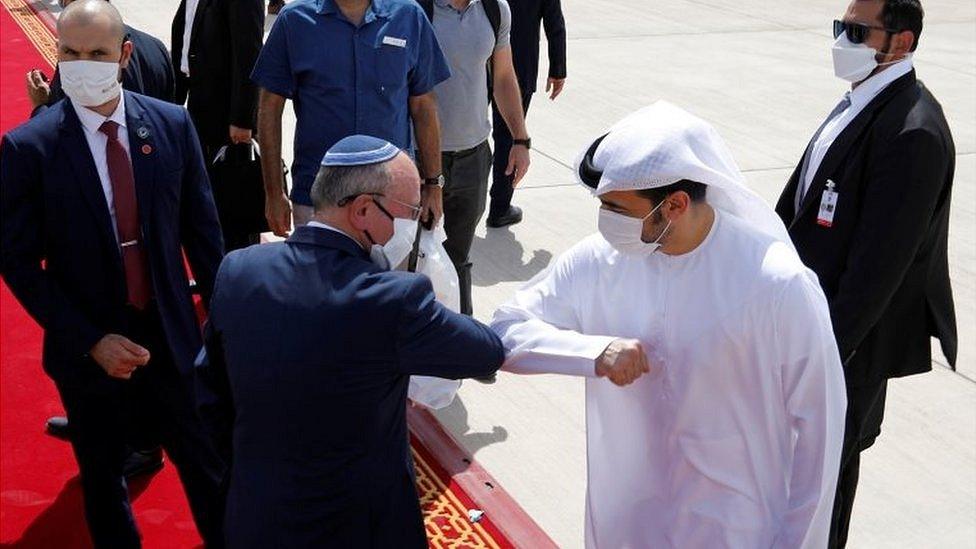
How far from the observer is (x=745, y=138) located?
1021cm

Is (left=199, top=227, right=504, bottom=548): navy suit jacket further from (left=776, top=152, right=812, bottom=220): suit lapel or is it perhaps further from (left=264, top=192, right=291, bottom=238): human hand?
(left=264, top=192, right=291, bottom=238): human hand

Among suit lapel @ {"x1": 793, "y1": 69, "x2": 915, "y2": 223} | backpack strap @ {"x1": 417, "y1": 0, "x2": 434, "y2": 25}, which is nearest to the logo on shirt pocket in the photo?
backpack strap @ {"x1": 417, "y1": 0, "x2": 434, "y2": 25}

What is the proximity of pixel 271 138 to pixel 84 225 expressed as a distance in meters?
1.40

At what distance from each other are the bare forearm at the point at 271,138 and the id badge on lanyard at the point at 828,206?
2268 mm

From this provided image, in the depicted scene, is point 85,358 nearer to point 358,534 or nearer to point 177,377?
point 177,377

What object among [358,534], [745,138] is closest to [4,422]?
[358,534]

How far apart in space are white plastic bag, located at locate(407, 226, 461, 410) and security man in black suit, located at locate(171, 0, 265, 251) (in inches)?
54.3

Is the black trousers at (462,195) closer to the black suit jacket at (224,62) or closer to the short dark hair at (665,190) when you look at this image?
the black suit jacket at (224,62)

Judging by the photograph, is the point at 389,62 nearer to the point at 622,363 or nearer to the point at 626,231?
the point at 626,231

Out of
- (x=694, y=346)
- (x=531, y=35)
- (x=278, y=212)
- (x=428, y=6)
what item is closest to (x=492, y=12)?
(x=428, y=6)

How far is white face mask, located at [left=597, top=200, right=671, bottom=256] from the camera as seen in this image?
2.96 metres

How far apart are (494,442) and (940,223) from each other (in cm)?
222

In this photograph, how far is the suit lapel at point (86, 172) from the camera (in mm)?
3887

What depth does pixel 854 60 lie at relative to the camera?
4.03 meters
